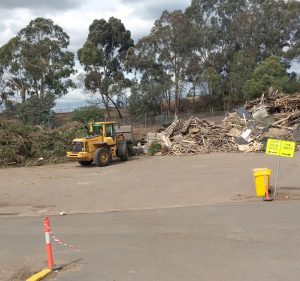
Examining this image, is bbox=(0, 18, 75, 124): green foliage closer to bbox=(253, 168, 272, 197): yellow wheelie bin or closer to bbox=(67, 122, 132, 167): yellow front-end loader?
bbox=(67, 122, 132, 167): yellow front-end loader

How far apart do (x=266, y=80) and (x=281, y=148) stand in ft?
144

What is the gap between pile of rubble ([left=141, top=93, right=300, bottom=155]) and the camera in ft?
102

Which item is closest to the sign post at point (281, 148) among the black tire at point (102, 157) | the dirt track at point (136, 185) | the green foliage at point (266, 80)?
the dirt track at point (136, 185)

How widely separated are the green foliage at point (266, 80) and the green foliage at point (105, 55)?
49.8 ft

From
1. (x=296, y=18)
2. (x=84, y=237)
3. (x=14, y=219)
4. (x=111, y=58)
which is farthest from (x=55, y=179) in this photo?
(x=296, y=18)

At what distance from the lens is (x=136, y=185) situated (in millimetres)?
19234

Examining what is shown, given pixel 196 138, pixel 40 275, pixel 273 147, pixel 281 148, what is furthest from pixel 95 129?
pixel 40 275

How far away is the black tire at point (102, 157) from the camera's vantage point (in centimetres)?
2613

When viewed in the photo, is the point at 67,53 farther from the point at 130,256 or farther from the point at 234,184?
the point at 130,256

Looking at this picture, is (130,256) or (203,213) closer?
(130,256)

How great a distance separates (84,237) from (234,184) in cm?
807

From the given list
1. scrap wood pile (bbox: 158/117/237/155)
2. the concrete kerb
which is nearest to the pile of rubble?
scrap wood pile (bbox: 158/117/237/155)

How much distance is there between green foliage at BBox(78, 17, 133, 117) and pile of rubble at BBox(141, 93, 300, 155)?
92.2ft

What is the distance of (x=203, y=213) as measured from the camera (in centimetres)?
1330
